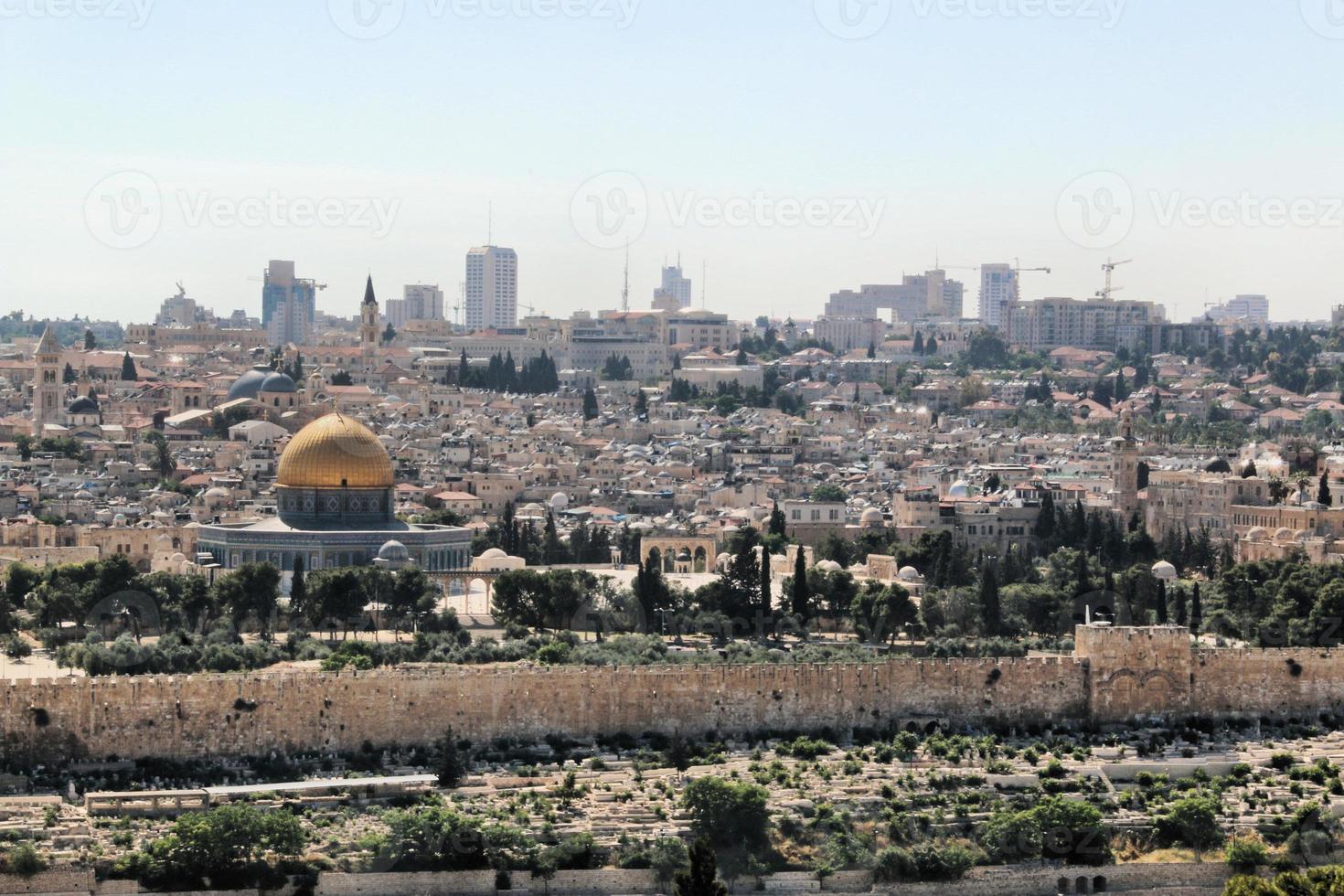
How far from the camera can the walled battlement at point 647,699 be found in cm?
4303

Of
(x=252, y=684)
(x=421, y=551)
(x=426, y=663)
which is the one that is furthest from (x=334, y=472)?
(x=252, y=684)

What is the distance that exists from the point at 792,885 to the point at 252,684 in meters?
8.27

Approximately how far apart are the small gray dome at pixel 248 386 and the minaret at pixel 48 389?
548cm

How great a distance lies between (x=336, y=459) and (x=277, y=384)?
127ft

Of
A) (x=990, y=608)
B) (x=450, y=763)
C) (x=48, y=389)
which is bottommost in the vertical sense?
(x=450, y=763)

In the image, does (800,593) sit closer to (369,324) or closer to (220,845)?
(220,845)

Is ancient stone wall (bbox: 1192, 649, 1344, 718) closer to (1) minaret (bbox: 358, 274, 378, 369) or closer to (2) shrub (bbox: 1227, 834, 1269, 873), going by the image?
(2) shrub (bbox: 1227, 834, 1269, 873)

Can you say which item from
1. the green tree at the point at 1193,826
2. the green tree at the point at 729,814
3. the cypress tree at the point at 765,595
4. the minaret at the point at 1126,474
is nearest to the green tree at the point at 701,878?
the green tree at the point at 729,814

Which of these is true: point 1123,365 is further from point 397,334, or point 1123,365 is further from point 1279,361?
point 397,334

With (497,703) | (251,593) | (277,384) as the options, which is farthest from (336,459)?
(277,384)

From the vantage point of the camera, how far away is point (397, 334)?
15238cm

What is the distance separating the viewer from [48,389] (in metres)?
105

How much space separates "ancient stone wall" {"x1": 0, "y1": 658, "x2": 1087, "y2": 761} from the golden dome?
64.1 ft

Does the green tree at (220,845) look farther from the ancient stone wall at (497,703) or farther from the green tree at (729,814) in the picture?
the green tree at (729,814)
